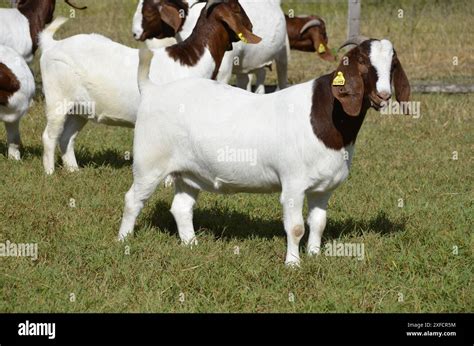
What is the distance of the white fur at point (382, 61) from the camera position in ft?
19.1

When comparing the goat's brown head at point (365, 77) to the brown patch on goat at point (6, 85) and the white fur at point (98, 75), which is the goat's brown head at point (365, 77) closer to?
the white fur at point (98, 75)

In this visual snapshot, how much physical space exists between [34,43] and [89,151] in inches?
90.7

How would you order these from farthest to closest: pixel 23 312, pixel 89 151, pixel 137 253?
pixel 89 151, pixel 137 253, pixel 23 312

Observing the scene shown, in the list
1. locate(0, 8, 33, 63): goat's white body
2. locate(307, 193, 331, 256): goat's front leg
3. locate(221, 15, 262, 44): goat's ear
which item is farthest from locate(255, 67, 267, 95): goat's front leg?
locate(307, 193, 331, 256): goat's front leg

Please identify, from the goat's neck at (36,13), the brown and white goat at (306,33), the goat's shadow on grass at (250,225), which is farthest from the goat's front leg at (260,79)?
the goat's shadow on grass at (250,225)

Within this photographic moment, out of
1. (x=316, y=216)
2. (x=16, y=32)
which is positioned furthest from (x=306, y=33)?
(x=316, y=216)

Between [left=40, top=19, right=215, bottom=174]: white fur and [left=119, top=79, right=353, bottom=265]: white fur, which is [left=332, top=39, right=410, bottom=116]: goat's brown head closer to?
[left=119, top=79, right=353, bottom=265]: white fur

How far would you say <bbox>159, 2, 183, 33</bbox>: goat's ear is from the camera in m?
9.30

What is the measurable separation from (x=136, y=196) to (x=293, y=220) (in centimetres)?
123

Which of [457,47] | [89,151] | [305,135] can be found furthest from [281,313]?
[457,47]

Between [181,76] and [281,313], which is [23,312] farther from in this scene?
[181,76]

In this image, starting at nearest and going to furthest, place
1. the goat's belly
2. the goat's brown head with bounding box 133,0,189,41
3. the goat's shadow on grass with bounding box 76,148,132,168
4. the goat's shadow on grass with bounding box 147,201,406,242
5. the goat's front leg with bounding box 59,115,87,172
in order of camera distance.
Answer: the goat's belly < the goat's shadow on grass with bounding box 147,201,406,242 < the goat's front leg with bounding box 59,115,87,172 < the goat's brown head with bounding box 133,0,189,41 < the goat's shadow on grass with bounding box 76,148,132,168

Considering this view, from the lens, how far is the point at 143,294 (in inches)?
233

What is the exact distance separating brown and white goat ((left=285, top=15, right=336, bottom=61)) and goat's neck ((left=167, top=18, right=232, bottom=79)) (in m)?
6.05
